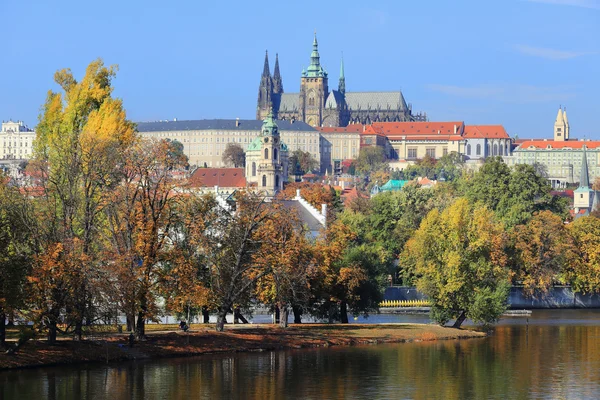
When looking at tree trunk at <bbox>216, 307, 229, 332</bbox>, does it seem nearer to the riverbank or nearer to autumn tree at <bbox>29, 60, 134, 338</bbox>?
the riverbank

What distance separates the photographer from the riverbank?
168ft

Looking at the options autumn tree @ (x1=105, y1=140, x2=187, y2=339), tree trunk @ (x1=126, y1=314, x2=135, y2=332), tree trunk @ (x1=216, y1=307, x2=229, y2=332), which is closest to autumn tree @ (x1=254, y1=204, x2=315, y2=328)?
tree trunk @ (x1=216, y1=307, x2=229, y2=332)

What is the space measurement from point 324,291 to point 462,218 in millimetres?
8940

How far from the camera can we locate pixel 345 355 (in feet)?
188

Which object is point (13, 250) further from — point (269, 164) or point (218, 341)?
point (269, 164)

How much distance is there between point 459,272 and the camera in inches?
2766

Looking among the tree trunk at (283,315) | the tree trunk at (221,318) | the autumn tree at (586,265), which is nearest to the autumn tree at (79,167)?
the tree trunk at (221,318)

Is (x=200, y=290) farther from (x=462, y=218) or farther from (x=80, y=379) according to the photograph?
(x=462, y=218)

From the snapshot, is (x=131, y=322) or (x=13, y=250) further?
(x=131, y=322)

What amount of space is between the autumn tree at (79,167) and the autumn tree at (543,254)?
41.6 m

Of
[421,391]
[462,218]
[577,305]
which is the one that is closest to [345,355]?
[421,391]

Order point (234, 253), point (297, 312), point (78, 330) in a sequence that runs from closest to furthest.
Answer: point (78, 330) → point (234, 253) → point (297, 312)

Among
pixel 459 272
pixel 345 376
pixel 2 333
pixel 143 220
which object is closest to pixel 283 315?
pixel 459 272

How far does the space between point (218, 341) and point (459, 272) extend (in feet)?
56.9
